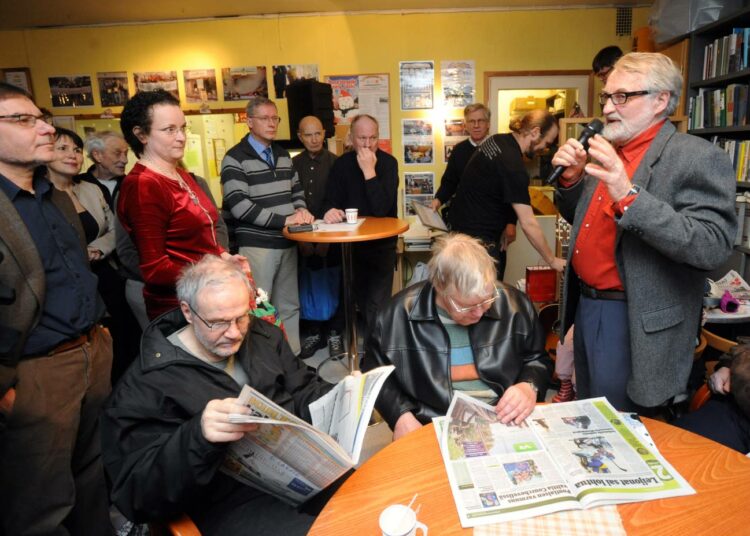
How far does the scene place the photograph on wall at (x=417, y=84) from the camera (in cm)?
471

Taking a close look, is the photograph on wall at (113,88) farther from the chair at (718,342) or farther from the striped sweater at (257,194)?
the chair at (718,342)

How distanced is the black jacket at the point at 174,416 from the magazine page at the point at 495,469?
47 cm

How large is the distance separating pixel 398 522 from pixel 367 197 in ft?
8.13

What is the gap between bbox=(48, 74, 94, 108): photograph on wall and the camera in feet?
15.8

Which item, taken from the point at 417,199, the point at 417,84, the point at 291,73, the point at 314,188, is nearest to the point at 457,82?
the point at 417,84

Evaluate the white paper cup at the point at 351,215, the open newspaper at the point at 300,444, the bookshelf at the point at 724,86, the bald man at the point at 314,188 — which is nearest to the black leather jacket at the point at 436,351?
the open newspaper at the point at 300,444

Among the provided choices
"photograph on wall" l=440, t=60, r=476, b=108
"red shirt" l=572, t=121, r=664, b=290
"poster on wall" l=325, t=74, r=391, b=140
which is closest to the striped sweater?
"red shirt" l=572, t=121, r=664, b=290

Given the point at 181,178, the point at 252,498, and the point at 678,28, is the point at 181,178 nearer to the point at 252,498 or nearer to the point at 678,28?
the point at 252,498

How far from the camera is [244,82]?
4.76m

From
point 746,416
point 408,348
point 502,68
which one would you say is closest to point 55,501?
point 408,348

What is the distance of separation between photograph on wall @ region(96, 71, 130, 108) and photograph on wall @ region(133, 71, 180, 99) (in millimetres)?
126

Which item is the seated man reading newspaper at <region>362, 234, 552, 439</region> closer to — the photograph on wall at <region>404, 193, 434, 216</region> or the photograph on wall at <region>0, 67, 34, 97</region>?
the photograph on wall at <region>404, 193, 434, 216</region>

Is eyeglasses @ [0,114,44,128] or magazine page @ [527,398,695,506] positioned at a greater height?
eyeglasses @ [0,114,44,128]

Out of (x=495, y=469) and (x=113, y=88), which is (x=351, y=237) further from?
(x=113, y=88)
